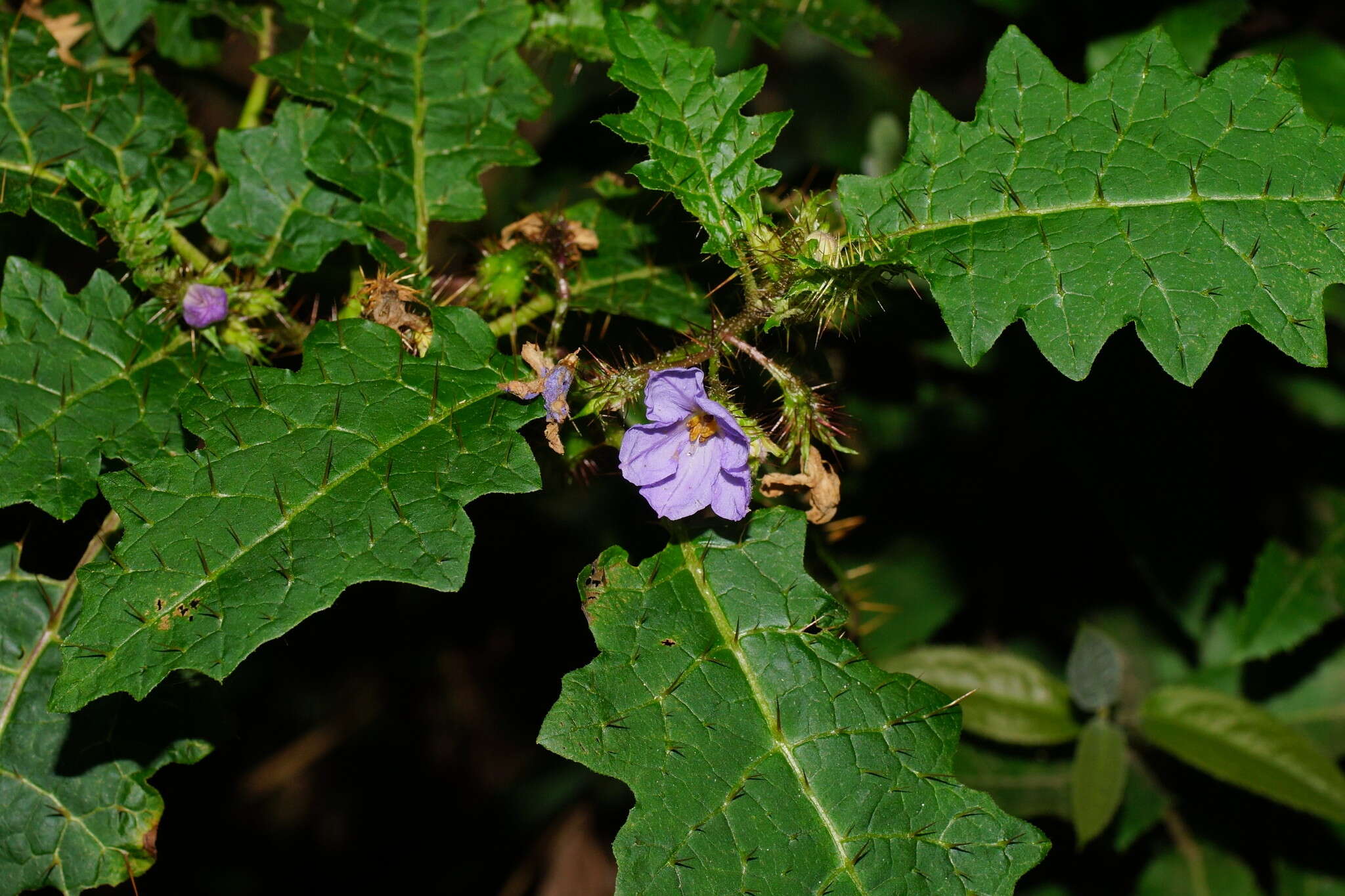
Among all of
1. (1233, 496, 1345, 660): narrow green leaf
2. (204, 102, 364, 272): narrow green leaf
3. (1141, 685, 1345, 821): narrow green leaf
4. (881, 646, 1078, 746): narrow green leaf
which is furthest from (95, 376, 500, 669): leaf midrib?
(1233, 496, 1345, 660): narrow green leaf

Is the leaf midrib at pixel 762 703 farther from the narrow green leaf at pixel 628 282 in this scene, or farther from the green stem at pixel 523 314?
the green stem at pixel 523 314

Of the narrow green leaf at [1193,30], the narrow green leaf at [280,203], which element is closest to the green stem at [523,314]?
the narrow green leaf at [280,203]

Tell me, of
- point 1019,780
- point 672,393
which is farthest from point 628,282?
point 1019,780

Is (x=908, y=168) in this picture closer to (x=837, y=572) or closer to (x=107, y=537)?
(x=837, y=572)

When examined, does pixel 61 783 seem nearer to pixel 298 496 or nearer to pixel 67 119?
pixel 298 496

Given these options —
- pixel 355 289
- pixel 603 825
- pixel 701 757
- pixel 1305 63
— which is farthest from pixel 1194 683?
pixel 355 289

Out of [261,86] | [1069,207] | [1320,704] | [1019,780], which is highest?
[1069,207]
